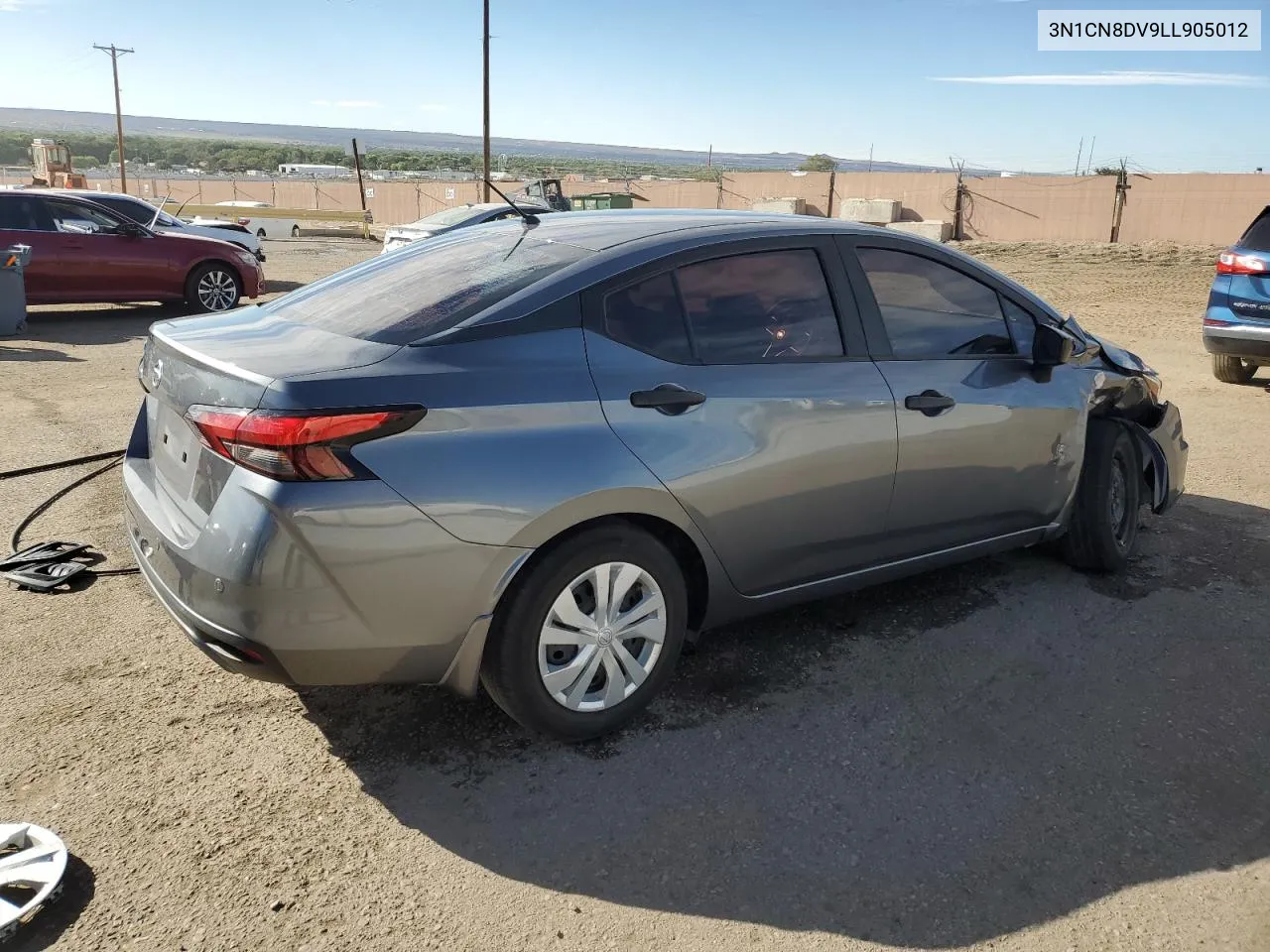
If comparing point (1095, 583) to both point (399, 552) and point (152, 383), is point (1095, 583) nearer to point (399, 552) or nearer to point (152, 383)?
point (399, 552)

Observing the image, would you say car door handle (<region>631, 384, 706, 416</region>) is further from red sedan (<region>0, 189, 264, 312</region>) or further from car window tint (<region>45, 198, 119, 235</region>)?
car window tint (<region>45, 198, 119, 235</region>)

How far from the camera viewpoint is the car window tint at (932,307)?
13.0 ft

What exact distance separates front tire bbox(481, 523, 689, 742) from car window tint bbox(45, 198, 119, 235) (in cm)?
1179

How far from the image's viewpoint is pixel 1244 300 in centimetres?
888

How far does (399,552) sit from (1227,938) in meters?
2.35

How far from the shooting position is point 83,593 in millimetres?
4340

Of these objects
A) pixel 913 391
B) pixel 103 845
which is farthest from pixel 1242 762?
pixel 103 845

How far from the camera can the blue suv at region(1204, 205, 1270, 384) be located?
8766 millimetres

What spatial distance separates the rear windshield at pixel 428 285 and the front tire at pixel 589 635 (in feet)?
2.73

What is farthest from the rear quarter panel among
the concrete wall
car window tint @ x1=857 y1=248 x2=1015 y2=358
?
the concrete wall

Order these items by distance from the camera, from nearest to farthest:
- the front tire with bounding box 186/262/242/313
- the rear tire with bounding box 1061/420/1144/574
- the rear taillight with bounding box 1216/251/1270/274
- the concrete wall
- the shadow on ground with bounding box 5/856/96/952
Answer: the shadow on ground with bounding box 5/856/96/952
the rear tire with bounding box 1061/420/1144/574
the rear taillight with bounding box 1216/251/1270/274
the front tire with bounding box 186/262/242/313
the concrete wall

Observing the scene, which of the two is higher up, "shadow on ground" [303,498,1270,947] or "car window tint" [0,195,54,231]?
"car window tint" [0,195,54,231]

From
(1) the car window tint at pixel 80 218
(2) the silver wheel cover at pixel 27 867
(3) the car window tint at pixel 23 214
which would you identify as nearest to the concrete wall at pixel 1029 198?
(1) the car window tint at pixel 80 218

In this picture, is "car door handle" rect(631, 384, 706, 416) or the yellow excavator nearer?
"car door handle" rect(631, 384, 706, 416)
